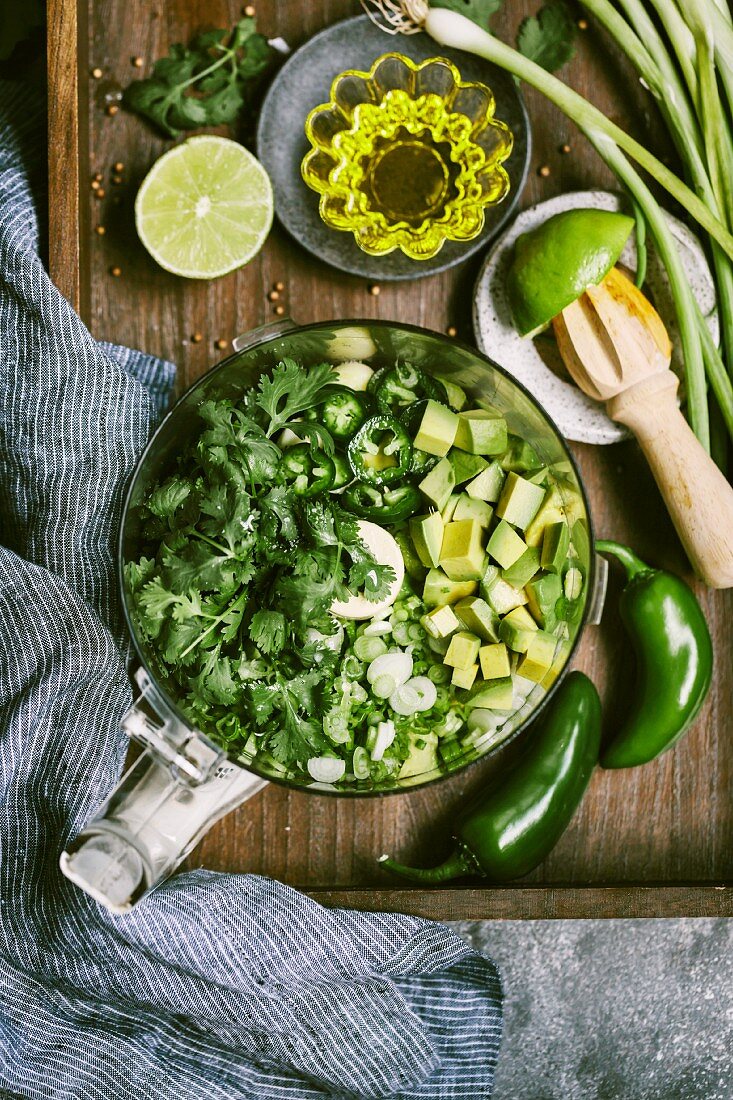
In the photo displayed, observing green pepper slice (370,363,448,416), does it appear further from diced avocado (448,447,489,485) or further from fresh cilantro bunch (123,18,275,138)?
fresh cilantro bunch (123,18,275,138)

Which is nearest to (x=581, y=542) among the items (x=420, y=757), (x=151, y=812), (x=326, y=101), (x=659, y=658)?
(x=659, y=658)

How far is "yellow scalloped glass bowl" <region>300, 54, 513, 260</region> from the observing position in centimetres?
126

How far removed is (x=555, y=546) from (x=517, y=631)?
0.12 meters

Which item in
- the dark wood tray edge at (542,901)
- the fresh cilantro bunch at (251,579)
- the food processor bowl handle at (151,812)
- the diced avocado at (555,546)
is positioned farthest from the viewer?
the dark wood tray edge at (542,901)

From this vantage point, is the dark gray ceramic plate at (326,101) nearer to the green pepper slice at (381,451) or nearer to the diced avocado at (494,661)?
the green pepper slice at (381,451)

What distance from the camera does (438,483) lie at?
44.6 inches

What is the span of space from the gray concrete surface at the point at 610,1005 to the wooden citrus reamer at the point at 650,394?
70 cm

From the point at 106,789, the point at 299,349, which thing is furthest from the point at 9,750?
the point at 299,349

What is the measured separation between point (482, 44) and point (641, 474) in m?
0.65

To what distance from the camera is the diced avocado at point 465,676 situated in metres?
1.13

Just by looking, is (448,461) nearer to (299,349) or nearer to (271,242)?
(299,349)

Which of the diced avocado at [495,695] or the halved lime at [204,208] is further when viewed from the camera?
the halved lime at [204,208]

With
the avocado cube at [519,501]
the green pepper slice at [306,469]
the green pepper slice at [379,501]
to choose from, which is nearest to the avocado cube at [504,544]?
the avocado cube at [519,501]

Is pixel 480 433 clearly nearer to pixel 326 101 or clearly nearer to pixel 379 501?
pixel 379 501
